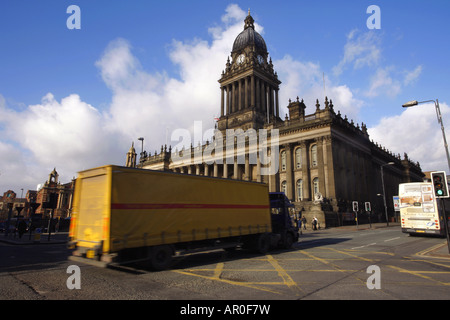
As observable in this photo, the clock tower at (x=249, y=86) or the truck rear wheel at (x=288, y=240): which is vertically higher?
the clock tower at (x=249, y=86)

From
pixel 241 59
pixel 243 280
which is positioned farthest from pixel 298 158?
pixel 243 280

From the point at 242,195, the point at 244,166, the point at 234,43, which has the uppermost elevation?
the point at 234,43

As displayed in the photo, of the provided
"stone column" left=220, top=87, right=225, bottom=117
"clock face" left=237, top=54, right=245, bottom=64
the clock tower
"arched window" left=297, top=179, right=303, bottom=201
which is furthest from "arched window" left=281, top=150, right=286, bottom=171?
"clock face" left=237, top=54, right=245, bottom=64

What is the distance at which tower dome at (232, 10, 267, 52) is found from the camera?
66062mm

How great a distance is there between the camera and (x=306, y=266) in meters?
9.83

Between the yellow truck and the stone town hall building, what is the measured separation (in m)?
26.9

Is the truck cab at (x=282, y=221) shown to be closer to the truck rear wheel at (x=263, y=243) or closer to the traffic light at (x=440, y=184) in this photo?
the truck rear wheel at (x=263, y=243)

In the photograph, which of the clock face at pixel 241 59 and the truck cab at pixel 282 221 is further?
the clock face at pixel 241 59


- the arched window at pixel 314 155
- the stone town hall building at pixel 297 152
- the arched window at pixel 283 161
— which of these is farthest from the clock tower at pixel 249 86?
the arched window at pixel 314 155

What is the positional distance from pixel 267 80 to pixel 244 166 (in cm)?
2303

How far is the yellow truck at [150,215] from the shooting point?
847cm

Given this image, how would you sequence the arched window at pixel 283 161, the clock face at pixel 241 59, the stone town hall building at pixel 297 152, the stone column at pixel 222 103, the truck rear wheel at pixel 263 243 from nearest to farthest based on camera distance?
the truck rear wheel at pixel 263 243, the stone town hall building at pixel 297 152, the arched window at pixel 283 161, the clock face at pixel 241 59, the stone column at pixel 222 103
